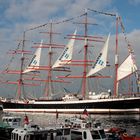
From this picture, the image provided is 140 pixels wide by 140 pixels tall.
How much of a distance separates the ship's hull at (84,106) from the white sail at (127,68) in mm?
7956

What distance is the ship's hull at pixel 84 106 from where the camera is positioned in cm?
9300

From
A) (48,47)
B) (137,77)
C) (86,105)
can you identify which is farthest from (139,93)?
(48,47)

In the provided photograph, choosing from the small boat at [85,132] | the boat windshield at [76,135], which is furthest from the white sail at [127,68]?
the boat windshield at [76,135]

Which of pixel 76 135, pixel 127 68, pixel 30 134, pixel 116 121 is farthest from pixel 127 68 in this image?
pixel 30 134

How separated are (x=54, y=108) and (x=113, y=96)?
23149 millimetres

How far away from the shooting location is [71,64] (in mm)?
116312

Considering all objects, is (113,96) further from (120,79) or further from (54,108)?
(54,108)

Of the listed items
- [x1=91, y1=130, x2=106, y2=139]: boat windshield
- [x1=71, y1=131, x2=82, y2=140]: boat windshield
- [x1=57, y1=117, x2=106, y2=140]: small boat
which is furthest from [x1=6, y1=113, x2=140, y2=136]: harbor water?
[x1=91, y1=130, x2=106, y2=139]: boat windshield

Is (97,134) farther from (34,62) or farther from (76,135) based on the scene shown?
(34,62)

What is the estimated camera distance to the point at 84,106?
102125 mm

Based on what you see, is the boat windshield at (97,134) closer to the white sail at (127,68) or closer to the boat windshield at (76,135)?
the boat windshield at (76,135)

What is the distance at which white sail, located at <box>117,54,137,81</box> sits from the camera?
9769 cm

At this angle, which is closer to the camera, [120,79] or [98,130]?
[98,130]

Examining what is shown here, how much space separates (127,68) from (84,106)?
52.1 feet
